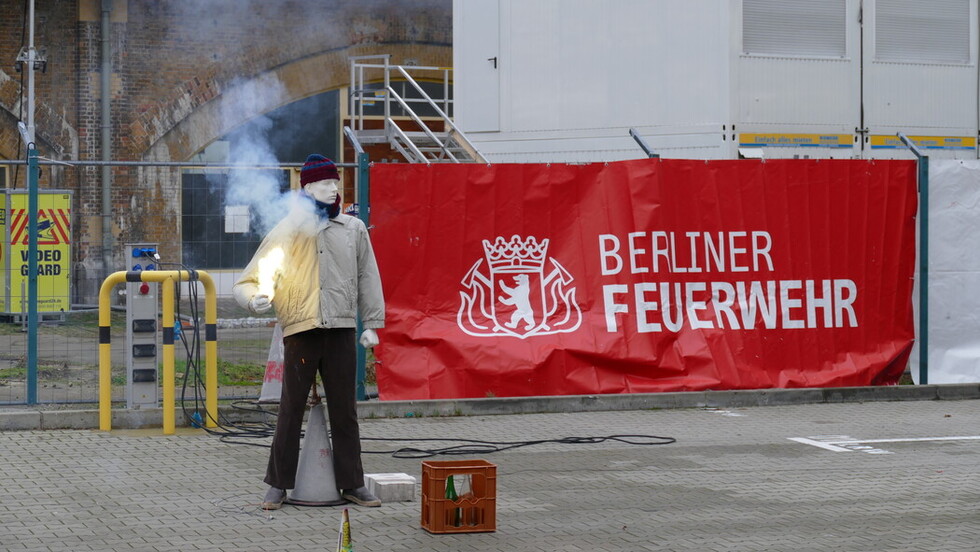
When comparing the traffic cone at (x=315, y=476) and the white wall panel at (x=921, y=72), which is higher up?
the white wall panel at (x=921, y=72)

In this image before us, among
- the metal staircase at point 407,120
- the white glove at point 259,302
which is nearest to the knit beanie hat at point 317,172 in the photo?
the white glove at point 259,302

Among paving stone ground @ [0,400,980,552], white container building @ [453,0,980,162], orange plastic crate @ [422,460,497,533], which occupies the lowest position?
paving stone ground @ [0,400,980,552]

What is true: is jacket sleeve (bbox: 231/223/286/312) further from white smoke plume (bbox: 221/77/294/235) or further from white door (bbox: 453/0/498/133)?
white smoke plume (bbox: 221/77/294/235)

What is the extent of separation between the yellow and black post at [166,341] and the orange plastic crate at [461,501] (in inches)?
152

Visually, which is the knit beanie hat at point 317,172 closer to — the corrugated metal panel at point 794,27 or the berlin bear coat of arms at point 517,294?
the berlin bear coat of arms at point 517,294

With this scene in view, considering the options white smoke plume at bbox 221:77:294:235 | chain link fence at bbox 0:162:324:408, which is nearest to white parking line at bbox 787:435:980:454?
chain link fence at bbox 0:162:324:408

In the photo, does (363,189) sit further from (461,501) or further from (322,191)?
(461,501)

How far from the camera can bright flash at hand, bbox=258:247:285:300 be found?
26.9 ft

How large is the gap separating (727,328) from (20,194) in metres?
11.5

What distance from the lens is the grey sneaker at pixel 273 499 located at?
798cm

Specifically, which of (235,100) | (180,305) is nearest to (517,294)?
(180,305)

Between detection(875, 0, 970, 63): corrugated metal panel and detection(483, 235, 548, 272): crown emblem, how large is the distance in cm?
742

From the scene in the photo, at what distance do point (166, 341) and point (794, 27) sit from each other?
9.60 meters

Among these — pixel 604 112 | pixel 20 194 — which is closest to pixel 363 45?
pixel 20 194
